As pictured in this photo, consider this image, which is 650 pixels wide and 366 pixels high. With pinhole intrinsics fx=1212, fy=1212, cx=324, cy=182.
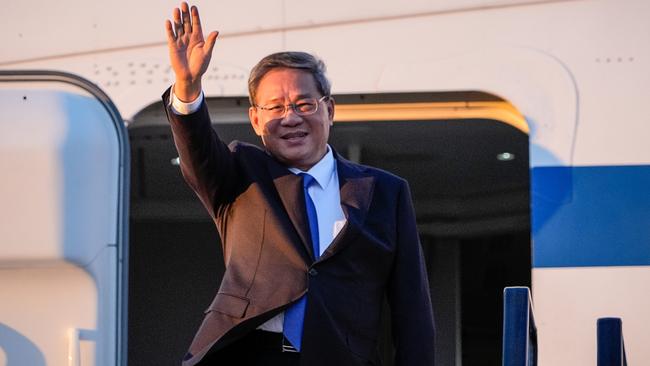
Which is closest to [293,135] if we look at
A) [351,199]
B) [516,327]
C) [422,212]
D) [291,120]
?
[291,120]

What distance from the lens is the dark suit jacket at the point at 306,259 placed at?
225 cm

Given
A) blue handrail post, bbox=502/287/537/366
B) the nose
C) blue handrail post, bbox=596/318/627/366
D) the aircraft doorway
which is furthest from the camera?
the aircraft doorway

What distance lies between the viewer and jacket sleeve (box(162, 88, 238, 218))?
2271 millimetres

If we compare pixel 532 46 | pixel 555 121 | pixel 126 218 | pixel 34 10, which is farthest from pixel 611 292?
pixel 34 10

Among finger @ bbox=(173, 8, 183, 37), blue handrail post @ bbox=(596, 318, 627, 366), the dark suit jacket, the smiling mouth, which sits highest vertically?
finger @ bbox=(173, 8, 183, 37)

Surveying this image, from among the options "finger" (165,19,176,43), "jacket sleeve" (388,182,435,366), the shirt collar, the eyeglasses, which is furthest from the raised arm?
"jacket sleeve" (388,182,435,366)

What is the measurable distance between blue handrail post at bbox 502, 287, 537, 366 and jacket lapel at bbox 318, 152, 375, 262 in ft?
1.55

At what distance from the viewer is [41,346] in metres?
3.37

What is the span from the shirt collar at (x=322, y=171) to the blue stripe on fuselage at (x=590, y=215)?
1.36 metres

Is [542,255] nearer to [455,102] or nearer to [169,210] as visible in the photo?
[455,102]

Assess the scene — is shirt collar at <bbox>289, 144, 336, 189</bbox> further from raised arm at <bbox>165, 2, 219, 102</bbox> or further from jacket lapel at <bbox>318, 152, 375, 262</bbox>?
raised arm at <bbox>165, 2, 219, 102</bbox>

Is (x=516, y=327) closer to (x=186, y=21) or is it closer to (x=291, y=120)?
(x=291, y=120)

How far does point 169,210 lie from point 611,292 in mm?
1817

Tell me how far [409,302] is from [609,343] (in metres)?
0.57
